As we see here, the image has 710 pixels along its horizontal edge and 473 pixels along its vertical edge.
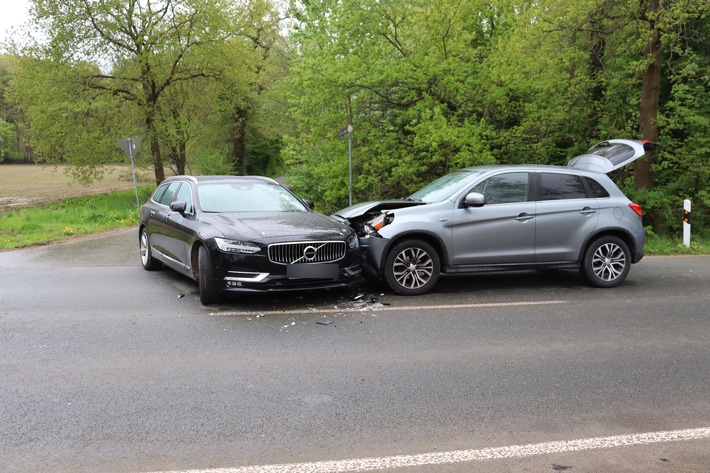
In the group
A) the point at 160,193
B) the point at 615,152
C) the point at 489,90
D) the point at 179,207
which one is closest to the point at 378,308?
the point at 179,207

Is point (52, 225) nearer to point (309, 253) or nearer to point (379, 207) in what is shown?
point (379, 207)

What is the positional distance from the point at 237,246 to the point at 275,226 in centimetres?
62

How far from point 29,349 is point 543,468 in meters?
4.67

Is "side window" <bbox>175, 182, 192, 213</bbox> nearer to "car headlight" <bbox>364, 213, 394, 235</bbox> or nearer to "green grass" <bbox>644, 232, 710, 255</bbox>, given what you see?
"car headlight" <bbox>364, 213, 394, 235</bbox>

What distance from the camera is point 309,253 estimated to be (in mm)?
7012

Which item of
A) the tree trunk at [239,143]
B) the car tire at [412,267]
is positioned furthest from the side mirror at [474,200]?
the tree trunk at [239,143]

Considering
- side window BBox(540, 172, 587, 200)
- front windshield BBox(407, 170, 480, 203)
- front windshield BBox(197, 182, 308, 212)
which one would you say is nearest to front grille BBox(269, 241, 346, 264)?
front windshield BBox(197, 182, 308, 212)

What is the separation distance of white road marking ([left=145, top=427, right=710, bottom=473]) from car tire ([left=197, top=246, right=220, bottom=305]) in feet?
12.7

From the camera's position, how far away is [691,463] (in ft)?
11.2

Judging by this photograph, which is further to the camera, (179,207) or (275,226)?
(179,207)

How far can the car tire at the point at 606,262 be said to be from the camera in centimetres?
841

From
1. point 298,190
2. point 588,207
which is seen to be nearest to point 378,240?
point 588,207

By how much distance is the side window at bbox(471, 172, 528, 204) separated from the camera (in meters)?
8.26

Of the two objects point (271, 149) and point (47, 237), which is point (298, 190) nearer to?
point (47, 237)
